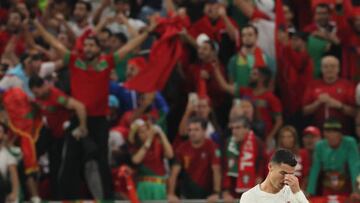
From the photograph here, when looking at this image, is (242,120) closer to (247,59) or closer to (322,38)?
(247,59)

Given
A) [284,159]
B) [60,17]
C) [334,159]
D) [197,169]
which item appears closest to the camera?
[284,159]

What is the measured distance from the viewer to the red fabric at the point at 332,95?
52.5 ft

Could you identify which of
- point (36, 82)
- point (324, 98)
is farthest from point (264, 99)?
point (36, 82)

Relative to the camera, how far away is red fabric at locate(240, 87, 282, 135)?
53.5ft

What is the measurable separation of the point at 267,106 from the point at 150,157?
1.80 metres

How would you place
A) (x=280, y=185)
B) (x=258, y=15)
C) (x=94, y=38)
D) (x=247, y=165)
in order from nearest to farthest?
(x=280, y=185)
(x=247, y=165)
(x=94, y=38)
(x=258, y=15)

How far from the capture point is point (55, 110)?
16.2m

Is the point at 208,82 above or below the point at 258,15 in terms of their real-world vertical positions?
below

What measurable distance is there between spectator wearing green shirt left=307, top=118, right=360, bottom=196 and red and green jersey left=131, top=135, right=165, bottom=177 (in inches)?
79.7

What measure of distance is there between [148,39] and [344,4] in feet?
10.1

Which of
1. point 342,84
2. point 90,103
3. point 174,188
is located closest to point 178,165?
point 174,188

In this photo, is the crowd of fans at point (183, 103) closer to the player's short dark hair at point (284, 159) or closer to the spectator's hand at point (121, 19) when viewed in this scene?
the spectator's hand at point (121, 19)

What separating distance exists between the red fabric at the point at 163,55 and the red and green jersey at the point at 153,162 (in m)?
1.01

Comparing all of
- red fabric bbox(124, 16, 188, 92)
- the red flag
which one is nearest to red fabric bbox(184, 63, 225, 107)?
red fabric bbox(124, 16, 188, 92)
